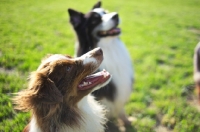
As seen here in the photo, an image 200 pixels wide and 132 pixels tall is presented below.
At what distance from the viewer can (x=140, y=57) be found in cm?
586

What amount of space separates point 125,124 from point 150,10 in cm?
1032

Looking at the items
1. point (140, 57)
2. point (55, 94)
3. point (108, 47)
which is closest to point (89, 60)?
point (55, 94)

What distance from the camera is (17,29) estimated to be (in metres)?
6.46

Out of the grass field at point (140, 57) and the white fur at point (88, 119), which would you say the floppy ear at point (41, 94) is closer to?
the white fur at point (88, 119)

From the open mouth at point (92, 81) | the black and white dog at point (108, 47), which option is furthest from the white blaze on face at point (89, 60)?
the black and white dog at point (108, 47)

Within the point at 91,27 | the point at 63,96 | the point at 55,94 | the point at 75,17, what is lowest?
the point at 63,96

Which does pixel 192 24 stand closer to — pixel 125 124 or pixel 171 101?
pixel 171 101

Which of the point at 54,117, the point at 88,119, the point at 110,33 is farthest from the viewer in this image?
the point at 110,33

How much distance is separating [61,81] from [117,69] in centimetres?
151

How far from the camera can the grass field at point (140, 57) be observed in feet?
11.8

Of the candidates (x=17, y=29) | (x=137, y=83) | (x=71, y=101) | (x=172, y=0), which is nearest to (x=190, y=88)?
(x=137, y=83)

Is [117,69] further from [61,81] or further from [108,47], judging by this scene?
[61,81]

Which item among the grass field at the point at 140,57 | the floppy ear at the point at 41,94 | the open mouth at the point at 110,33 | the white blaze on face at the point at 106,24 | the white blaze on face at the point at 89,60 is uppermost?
the white blaze on face at the point at 106,24

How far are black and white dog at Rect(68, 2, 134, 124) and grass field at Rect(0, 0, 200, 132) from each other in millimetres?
590
